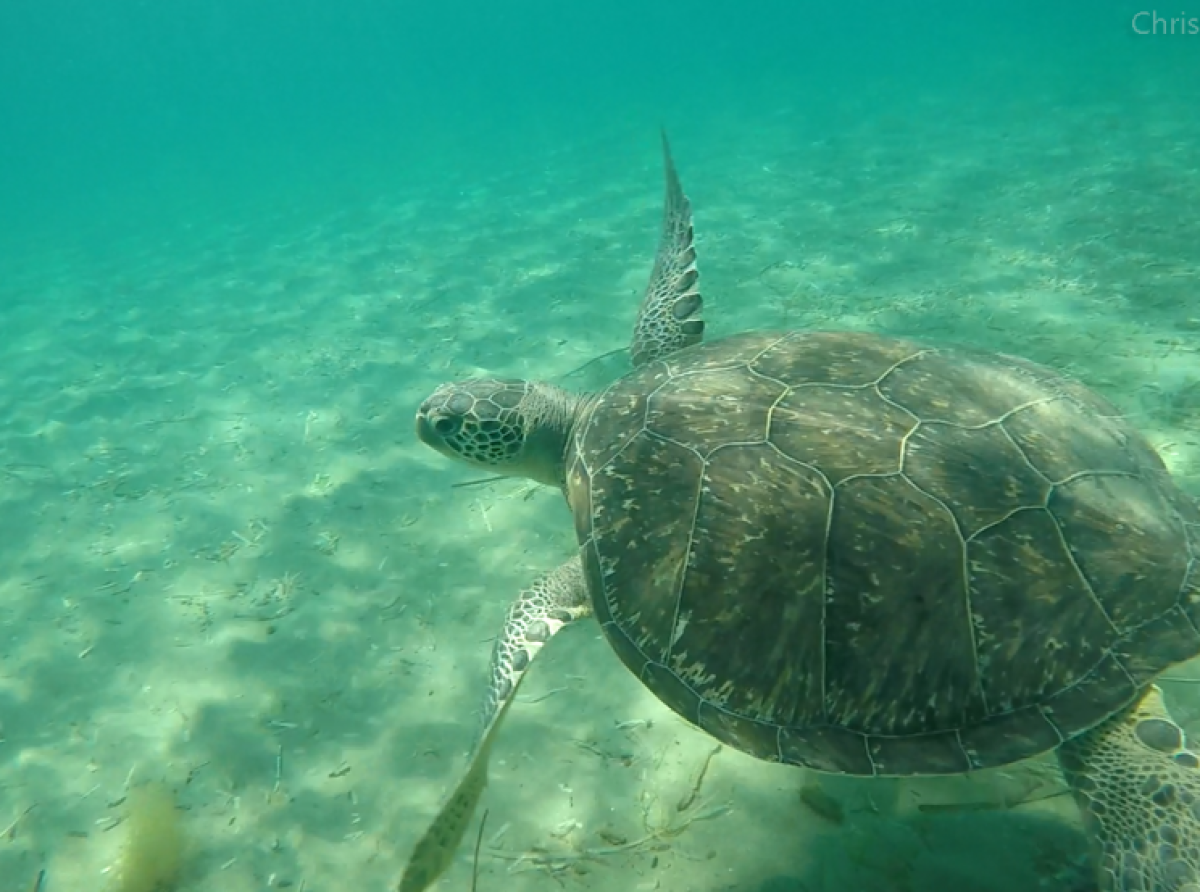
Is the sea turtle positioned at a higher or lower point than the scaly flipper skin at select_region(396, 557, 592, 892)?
higher

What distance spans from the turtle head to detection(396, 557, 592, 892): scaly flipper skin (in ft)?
2.71

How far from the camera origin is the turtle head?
12.2 feet

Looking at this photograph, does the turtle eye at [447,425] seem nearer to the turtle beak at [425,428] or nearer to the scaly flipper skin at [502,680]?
the turtle beak at [425,428]

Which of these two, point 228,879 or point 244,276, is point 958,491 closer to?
point 228,879

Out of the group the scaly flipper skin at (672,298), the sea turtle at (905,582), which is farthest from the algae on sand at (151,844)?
the scaly flipper skin at (672,298)

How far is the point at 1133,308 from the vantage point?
18.0 feet

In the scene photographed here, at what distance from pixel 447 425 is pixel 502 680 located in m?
1.51

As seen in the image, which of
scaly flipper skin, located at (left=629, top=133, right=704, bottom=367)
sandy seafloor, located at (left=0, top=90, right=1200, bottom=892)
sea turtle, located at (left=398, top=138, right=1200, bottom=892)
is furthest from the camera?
scaly flipper skin, located at (left=629, top=133, right=704, bottom=367)

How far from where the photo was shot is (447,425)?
379cm

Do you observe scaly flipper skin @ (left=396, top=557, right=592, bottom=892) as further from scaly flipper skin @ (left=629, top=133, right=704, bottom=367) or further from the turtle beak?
scaly flipper skin @ (left=629, top=133, right=704, bottom=367)

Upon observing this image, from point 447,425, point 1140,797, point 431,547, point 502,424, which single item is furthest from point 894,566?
point 431,547

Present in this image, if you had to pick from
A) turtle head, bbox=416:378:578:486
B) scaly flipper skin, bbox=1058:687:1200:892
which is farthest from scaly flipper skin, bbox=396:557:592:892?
scaly flipper skin, bbox=1058:687:1200:892

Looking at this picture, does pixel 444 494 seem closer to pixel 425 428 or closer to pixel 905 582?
pixel 425 428

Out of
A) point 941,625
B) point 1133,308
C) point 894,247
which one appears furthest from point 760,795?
point 894,247
